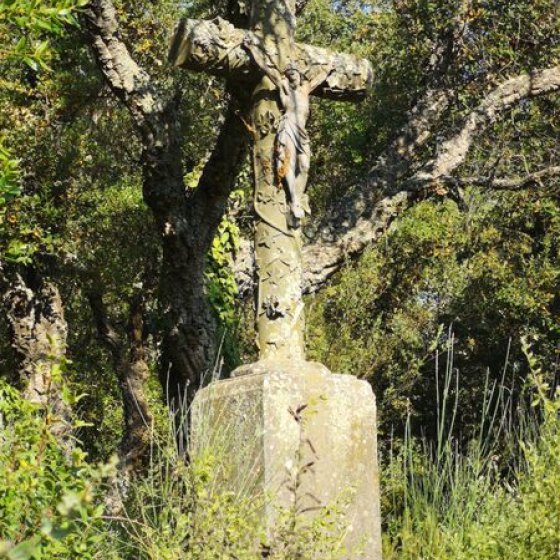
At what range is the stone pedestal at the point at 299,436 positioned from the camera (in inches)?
187

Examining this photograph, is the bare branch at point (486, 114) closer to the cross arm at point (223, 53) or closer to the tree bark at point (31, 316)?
the tree bark at point (31, 316)

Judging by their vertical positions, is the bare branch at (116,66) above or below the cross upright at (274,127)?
above

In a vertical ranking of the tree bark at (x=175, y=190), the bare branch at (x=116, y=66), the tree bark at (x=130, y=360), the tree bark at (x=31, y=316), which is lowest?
the tree bark at (x=130, y=360)

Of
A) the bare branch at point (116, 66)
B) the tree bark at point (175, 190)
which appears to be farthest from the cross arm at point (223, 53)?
the bare branch at point (116, 66)

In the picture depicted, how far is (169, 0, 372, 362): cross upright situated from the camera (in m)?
5.43

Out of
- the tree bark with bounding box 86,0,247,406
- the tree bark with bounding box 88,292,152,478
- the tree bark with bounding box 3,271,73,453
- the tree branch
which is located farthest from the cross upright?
the tree bark with bounding box 88,292,152,478

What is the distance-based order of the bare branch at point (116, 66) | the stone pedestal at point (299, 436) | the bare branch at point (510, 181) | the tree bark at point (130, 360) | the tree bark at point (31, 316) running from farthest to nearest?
the tree bark at point (130, 360) → the tree bark at point (31, 316) → the bare branch at point (510, 181) → the bare branch at point (116, 66) → the stone pedestal at point (299, 436)

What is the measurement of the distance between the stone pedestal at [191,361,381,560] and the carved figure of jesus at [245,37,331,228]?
0.90 metres

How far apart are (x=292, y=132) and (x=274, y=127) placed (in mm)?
103

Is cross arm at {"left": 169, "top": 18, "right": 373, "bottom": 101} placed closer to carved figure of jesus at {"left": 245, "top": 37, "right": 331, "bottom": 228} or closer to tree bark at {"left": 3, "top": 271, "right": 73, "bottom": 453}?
carved figure of jesus at {"left": 245, "top": 37, "right": 331, "bottom": 228}

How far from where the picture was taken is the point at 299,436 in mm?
4883

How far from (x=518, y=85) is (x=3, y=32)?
496cm

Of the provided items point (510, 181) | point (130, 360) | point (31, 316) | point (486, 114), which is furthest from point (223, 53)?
point (130, 360)

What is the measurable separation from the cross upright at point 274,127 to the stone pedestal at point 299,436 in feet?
1.11
